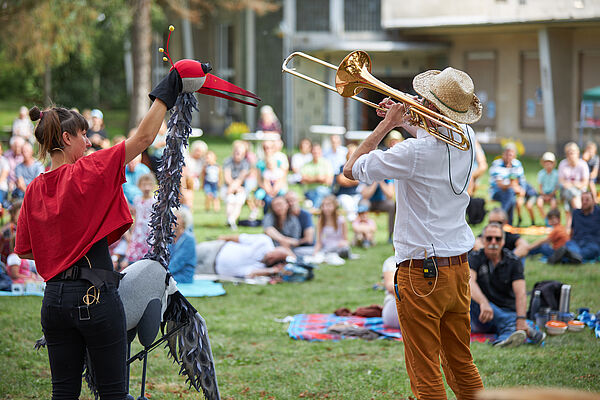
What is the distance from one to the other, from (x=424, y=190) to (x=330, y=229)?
294 inches

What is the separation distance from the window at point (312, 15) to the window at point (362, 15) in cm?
68

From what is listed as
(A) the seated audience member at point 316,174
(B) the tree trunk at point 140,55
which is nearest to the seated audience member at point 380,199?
(A) the seated audience member at point 316,174

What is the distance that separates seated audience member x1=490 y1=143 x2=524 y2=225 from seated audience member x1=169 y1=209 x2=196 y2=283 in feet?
19.9

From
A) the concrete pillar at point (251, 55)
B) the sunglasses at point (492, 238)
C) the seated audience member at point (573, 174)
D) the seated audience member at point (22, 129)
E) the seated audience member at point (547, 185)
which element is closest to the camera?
the sunglasses at point (492, 238)

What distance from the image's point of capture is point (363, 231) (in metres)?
11.7

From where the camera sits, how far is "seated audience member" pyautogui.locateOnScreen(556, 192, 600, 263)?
9961mm

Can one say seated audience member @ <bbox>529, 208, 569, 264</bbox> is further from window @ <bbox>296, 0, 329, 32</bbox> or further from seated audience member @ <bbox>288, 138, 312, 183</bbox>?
window @ <bbox>296, 0, 329, 32</bbox>

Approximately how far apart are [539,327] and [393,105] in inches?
156

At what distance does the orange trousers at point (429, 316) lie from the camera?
140 inches

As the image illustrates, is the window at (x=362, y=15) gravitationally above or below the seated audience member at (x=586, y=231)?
above

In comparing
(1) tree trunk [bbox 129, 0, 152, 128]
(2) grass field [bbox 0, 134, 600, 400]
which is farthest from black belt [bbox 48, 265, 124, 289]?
(1) tree trunk [bbox 129, 0, 152, 128]

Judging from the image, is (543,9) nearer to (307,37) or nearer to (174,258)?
(307,37)

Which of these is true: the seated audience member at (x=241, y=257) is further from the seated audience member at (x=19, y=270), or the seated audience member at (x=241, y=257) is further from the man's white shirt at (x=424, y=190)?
the man's white shirt at (x=424, y=190)

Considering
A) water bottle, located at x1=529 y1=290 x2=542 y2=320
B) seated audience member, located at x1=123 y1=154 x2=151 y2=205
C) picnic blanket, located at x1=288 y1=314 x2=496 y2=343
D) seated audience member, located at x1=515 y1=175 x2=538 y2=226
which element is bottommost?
picnic blanket, located at x1=288 y1=314 x2=496 y2=343
